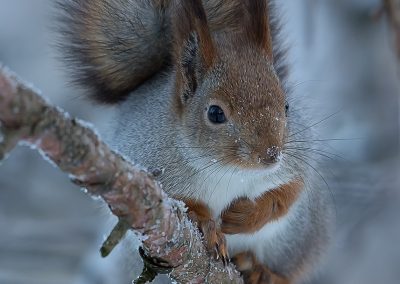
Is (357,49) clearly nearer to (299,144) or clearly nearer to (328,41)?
(328,41)

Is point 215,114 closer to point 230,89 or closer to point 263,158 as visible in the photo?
point 230,89

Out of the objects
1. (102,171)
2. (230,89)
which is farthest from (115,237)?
(230,89)

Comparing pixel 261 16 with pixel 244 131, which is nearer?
pixel 244 131

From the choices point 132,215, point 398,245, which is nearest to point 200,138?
point 132,215

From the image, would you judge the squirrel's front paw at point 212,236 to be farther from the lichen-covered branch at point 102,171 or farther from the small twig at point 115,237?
the small twig at point 115,237

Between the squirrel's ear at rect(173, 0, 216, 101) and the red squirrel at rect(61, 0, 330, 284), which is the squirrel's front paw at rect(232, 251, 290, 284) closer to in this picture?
the red squirrel at rect(61, 0, 330, 284)

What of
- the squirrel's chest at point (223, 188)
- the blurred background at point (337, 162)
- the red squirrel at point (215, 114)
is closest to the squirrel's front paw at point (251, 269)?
the red squirrel at point (215, 114)
